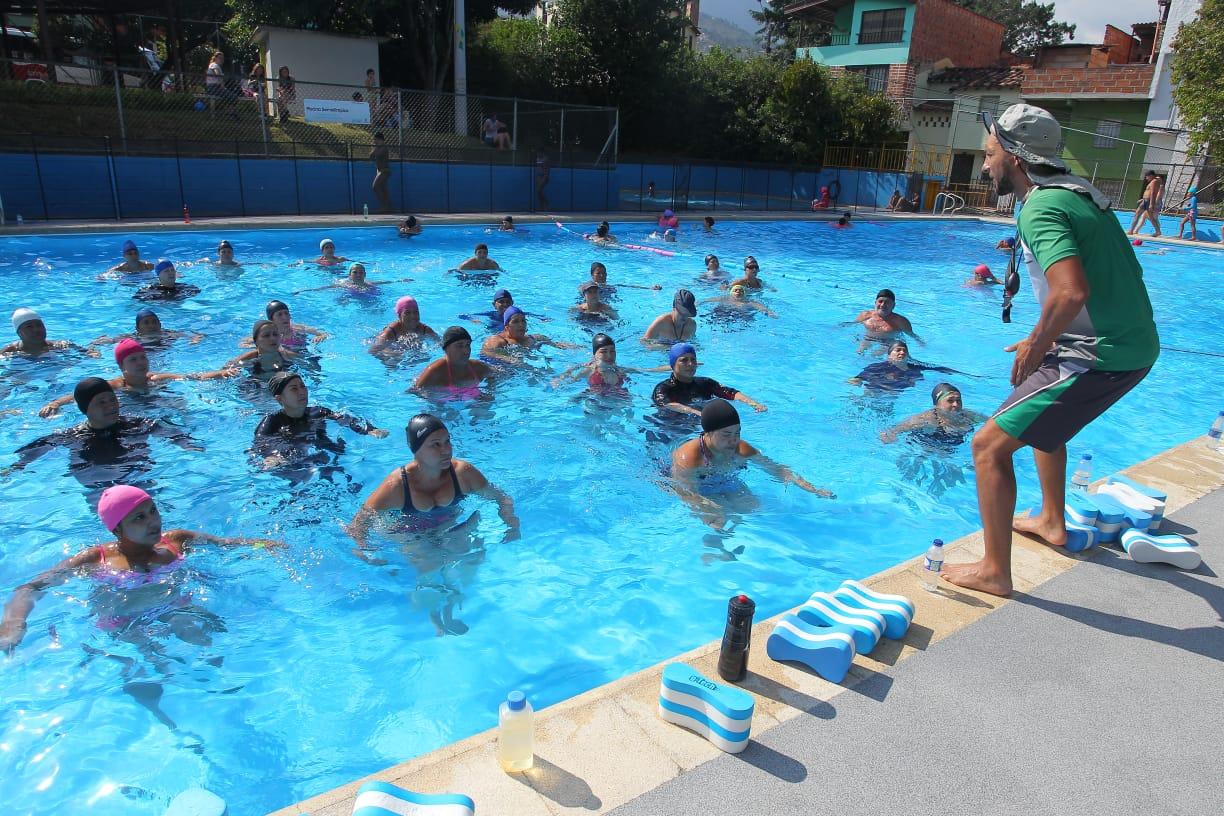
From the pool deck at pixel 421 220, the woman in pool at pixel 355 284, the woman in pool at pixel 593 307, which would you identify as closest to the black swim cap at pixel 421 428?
the woman in pool at pixel 593 307

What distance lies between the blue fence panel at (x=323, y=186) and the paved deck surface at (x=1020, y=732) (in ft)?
70.9

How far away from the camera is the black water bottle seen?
3.38m

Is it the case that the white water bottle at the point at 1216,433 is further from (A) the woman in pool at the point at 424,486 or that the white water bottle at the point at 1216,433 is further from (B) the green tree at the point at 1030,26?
(B) the green tree at the point at 1030,26

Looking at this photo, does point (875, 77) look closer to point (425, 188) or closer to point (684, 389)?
point (425, 188)

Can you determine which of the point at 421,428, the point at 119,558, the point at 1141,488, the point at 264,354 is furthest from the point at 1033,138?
the point at 264,354

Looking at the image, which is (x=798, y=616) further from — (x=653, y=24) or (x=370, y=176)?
(x=653, y=24)

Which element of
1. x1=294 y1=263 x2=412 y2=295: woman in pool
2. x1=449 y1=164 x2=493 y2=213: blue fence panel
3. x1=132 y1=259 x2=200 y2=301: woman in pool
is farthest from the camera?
x1=449 y1=164 x2=493 y2=213: blue fence panel

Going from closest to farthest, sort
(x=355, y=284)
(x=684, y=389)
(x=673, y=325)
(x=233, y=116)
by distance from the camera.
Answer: (x=684, y=389) < (x=673, y=325) < (x=355, y=284) < (x=233, y=116)

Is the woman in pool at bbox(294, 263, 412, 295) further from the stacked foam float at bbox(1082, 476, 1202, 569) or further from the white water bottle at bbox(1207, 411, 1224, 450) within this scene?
the white water bottle at bbox(1207, 411, 1224, 450)

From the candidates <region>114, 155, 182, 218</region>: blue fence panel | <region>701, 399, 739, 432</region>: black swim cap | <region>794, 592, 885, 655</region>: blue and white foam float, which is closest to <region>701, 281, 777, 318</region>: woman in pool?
<region>701, 399, 739, 432</region>: black swim cap

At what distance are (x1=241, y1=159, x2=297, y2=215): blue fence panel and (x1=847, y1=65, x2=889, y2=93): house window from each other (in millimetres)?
32992

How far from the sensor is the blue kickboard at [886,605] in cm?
380

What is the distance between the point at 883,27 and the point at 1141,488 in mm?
45309

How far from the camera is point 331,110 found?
2300 centimetres
